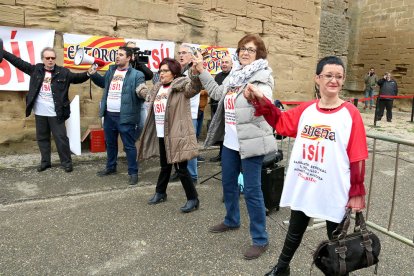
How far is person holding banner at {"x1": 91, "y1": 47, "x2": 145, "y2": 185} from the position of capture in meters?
4.97

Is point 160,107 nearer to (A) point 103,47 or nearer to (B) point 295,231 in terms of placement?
(B) point 295,231

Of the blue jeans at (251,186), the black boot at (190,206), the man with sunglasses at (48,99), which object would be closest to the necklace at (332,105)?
the blue jeans at (251,186)

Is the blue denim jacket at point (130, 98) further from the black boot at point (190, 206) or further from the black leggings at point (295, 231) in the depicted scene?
the black leggings at point (295, 231)

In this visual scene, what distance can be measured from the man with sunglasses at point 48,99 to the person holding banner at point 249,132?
9.57ft

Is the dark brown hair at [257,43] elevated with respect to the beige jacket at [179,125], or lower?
elevated

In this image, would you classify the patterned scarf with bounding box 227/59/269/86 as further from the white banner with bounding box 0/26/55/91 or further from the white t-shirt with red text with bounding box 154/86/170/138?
the white banner with bounding box 0/26/55/91

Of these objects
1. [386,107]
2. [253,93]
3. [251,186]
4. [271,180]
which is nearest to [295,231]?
[251,186]

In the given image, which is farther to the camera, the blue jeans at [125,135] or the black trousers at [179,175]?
the blue jeans at [125,135]

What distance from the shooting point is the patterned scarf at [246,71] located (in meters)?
3.04

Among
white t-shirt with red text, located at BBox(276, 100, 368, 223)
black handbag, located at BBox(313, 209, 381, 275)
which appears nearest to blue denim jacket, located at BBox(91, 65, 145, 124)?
white t-shirt with red text, located at BBox(276, 100, 368, 223)

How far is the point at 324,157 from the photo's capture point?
2.33 m

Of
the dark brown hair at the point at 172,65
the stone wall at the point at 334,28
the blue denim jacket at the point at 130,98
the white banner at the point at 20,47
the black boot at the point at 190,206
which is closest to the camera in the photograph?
the dark brown hair at the point at 172,65

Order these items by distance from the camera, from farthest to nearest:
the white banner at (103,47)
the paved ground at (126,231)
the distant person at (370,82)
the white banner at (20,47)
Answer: the distant person at (370,82), the white banner at (103,47), the white banner at (20,47), the paved ground at (126,231)

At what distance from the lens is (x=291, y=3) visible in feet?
29.1
